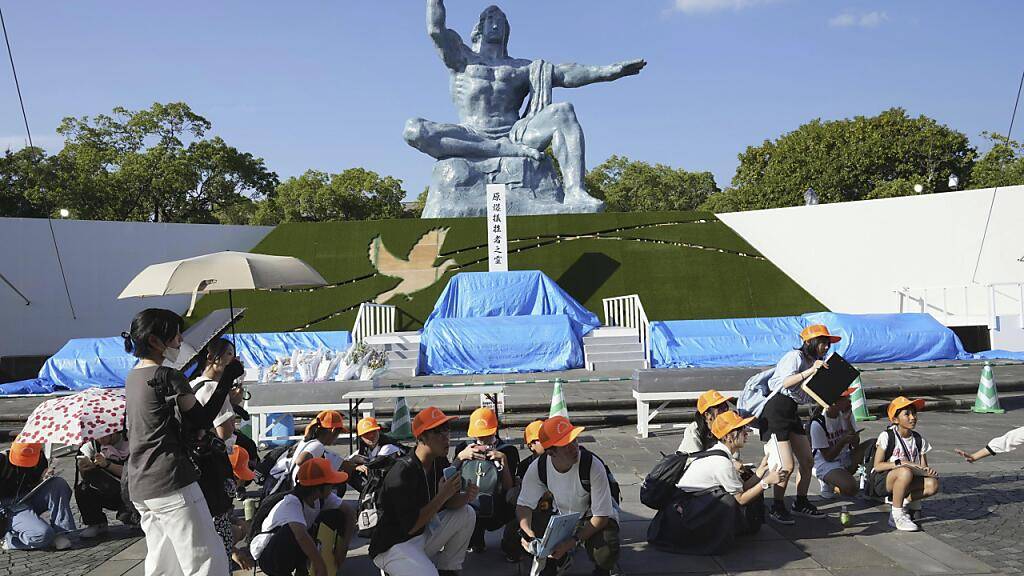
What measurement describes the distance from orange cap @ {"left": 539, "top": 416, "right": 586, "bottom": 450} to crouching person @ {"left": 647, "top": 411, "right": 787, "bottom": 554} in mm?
881

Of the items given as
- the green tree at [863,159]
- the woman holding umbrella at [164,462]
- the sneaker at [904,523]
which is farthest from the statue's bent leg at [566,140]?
the woman holding umbrella at [164,462]

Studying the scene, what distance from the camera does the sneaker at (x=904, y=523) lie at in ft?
13.5

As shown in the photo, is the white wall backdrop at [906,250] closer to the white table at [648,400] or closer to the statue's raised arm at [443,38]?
the statue's raised arm at [443,38]

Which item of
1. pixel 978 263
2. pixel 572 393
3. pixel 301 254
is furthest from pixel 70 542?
pixel 978 263

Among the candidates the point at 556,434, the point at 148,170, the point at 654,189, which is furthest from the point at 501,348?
the point at 654,189

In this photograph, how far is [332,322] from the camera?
15.7m

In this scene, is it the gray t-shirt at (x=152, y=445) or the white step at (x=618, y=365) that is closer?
the gray t-shirt at (x=152, y=445)

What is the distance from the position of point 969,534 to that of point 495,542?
2488 millimetres

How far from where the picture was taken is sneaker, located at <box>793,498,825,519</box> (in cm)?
444

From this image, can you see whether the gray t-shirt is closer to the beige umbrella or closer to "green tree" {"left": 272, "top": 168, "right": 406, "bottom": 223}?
the beige umbrella

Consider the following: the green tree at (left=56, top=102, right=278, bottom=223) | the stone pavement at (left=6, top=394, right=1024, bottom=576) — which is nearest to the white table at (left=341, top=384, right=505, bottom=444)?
the stone pavement at (left=6, top=394, right=1024, bottom=576)

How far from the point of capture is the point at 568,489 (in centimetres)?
358

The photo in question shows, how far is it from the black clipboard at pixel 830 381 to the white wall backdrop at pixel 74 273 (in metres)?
13.7

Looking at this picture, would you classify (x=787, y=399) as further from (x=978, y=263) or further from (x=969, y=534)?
(x=978, y=263)
